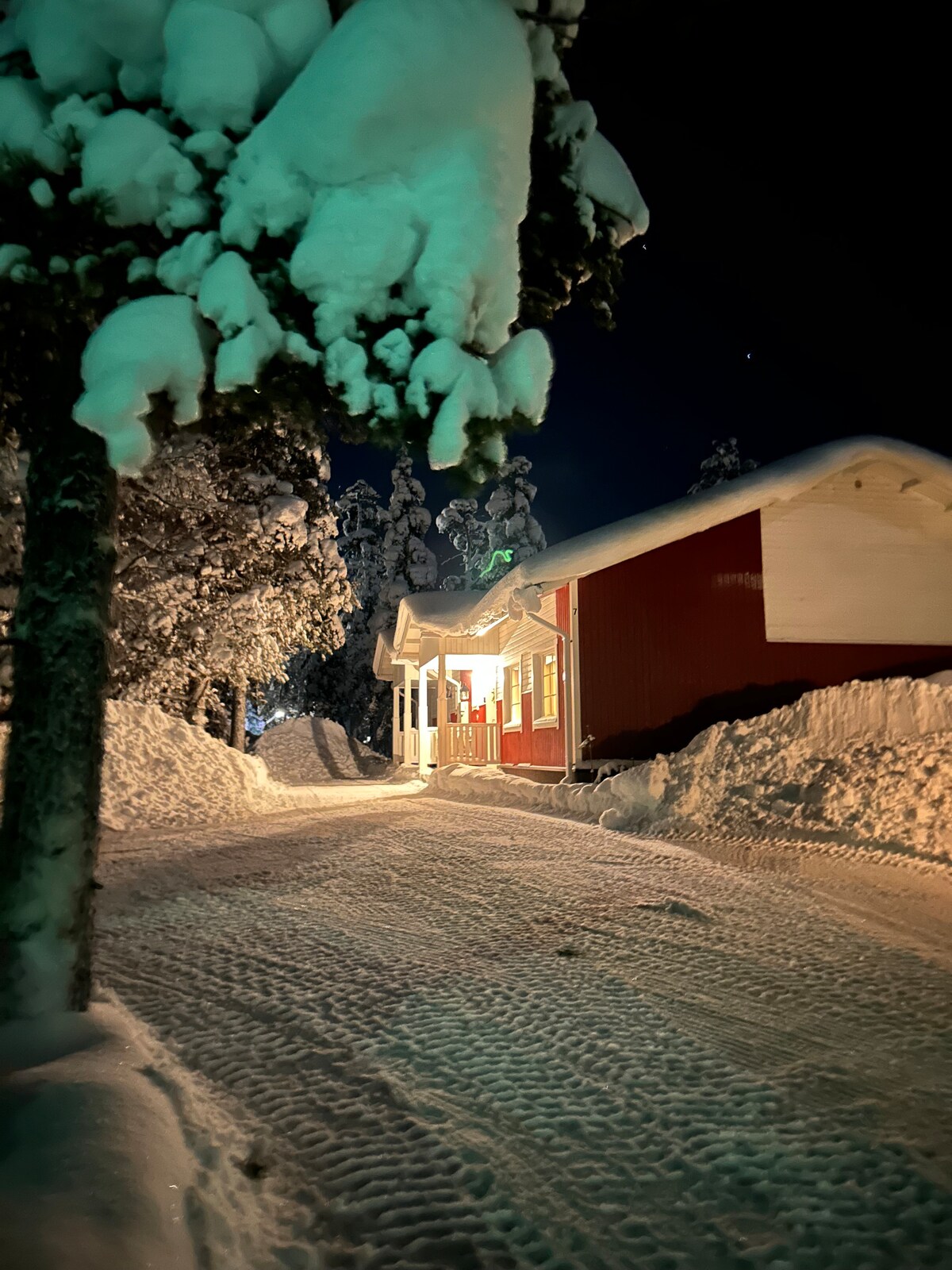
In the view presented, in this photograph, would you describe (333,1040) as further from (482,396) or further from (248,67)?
(248,67)

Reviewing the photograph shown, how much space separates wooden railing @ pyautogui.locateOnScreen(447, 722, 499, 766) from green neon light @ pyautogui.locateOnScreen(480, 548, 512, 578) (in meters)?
24.5

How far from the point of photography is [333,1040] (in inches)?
163

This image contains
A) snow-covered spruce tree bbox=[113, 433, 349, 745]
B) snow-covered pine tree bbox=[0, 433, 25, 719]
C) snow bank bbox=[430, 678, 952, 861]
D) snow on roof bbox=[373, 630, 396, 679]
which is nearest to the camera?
snow bank bbox=[430, 678, 952, 861]

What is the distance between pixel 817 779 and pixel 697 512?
5.52 metres

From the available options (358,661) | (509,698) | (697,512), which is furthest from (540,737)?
(358,661)

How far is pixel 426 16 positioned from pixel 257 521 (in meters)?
12.7

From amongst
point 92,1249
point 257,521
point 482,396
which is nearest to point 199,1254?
point 92,1249

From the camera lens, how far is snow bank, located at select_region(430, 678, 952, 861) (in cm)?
930

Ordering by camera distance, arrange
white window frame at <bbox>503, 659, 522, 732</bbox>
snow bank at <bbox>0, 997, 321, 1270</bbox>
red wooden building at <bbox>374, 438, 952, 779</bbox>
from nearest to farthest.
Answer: snow bank at <bbox>0, 997, 321, 1270</bbox>
red wooden building at <bbox>374, 438, 952, 779</bbox>
white window frame at <bbox>503, 659, 522, 732</bbox>

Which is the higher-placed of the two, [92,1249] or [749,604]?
[749,604]

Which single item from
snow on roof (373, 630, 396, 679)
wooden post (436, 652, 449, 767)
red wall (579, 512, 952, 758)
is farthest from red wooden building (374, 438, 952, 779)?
snow on roof (373, 630, 396, 679)

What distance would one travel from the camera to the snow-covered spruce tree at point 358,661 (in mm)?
43531

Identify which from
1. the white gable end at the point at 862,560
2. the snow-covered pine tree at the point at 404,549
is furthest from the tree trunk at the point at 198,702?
the snow-covered pine tree at the point at 404,549

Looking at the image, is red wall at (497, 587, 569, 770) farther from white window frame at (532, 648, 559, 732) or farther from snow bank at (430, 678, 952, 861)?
snow bank at (430, 678, 952, 861)
